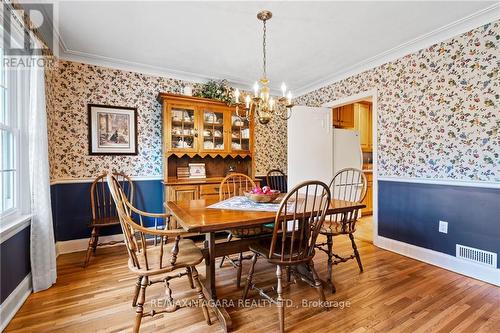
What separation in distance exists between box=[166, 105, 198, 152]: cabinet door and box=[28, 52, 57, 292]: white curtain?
139 centimetres

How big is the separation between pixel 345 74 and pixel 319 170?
4.81 ft

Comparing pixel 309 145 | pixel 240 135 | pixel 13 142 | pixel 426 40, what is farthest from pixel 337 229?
pixel 13 142

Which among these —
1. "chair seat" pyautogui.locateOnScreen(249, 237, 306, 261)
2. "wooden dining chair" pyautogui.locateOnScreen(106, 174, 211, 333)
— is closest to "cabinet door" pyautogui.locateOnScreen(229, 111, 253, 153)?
"chair seat" pyautogui.locateOnScreen(249, 237, 306, 261)

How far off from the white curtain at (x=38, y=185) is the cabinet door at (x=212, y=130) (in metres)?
1.78

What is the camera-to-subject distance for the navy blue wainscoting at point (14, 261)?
1670mm

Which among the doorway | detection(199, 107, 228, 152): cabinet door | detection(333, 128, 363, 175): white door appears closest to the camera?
detection(199, 107, 228, 152): cabinet door

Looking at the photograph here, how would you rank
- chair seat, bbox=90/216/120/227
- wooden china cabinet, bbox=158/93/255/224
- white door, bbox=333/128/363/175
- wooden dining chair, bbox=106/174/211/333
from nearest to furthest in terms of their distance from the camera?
wooden dining chair, bbox=106/174/211/333 → chair seat, bbox=90/216/120/227 → wooden china cabinet, bbox=158/93/255/224 → white door, bbox=333/128/363/175

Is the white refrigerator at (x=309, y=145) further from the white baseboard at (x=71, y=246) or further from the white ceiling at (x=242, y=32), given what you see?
the white baseboard at (x=71, y=246)

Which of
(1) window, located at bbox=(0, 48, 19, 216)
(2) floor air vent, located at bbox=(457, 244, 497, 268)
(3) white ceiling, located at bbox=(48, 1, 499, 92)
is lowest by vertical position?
(2) floor air vent, located at bbox=(457, 244, 497, 268)

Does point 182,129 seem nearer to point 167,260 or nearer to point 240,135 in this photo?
point 240,135

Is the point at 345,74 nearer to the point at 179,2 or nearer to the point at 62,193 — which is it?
the point at 179,2

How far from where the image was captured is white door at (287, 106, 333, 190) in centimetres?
377

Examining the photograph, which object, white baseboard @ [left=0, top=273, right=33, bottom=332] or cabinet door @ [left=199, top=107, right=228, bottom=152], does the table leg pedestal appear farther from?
cabinet door @ [left=199, top=107, right=228, bottom=152]

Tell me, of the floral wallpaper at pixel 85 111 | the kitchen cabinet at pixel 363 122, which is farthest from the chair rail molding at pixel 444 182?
the floral wallpaper at pixel 85 111
